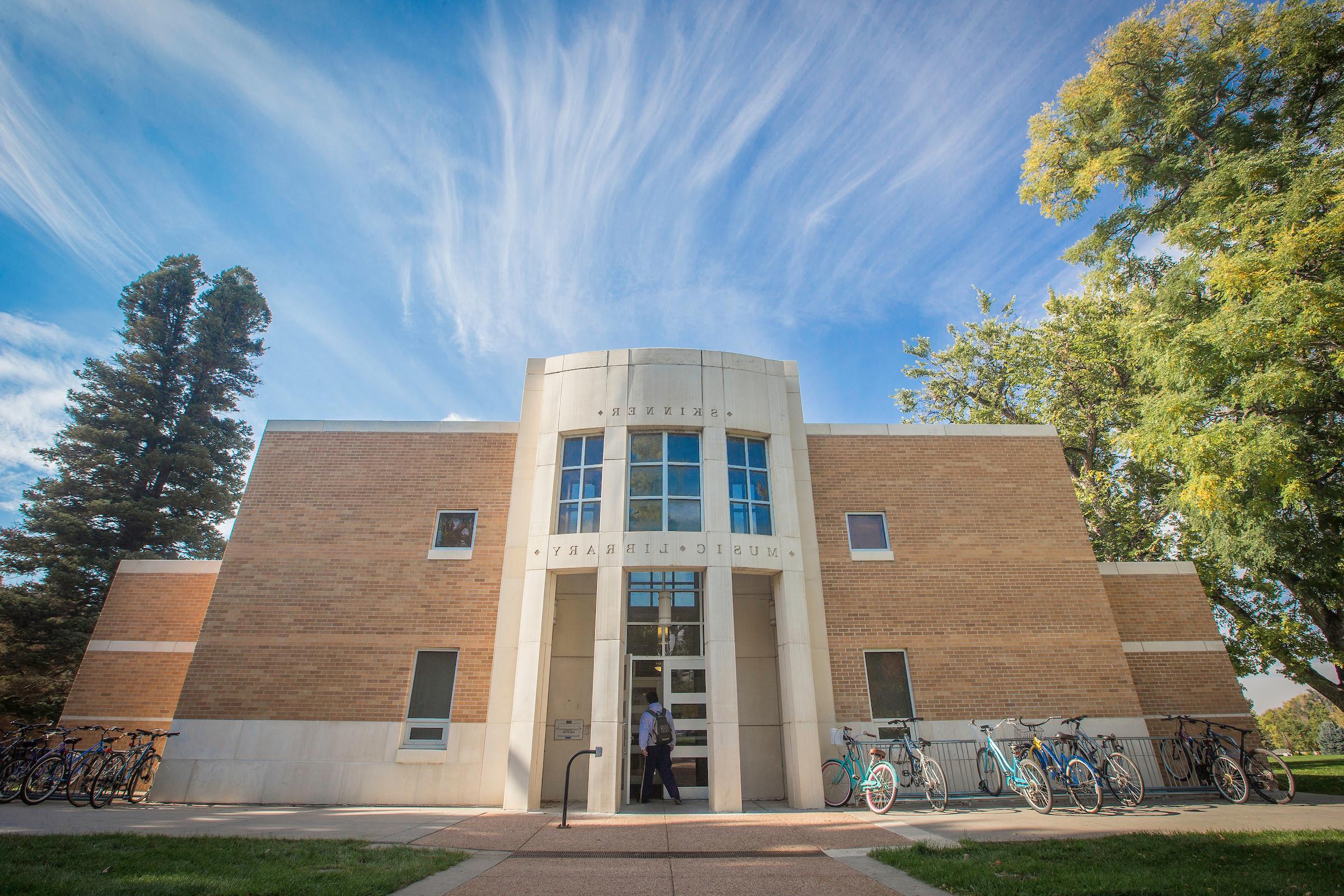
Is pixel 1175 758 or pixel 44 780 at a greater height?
pixel 1175 758

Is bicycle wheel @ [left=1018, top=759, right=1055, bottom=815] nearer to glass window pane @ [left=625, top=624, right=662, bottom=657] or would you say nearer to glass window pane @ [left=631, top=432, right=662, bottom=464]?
glass window pane @ [left=625, top=624, right=662, bottom=657]

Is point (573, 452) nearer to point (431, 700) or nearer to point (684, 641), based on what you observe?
point (684, 641)

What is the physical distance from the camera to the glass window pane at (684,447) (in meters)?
12.1

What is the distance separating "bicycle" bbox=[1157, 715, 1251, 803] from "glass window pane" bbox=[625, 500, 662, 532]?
9566 millimetres

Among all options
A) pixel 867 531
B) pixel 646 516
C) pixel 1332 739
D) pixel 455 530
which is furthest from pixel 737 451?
pixel 1332 739

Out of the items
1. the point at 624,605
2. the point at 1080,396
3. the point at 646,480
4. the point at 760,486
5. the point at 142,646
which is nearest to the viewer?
the point at 624,605

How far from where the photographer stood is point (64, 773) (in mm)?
9977

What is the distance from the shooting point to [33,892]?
13.4 ft

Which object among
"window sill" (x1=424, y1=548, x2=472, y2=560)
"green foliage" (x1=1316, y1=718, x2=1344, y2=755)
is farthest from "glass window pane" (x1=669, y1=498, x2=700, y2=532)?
"green foliage" (x1=1316, y1=718, x2=1344, y2=755)

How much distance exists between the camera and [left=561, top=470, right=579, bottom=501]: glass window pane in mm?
11938

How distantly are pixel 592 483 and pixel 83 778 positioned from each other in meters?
9.62

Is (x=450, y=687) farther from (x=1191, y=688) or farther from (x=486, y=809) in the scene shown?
(x=1191, y=688)

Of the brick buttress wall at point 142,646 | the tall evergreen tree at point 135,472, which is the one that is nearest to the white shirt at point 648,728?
the brick buttress wall at point 142,646

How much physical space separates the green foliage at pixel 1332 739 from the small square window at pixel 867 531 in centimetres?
6671
